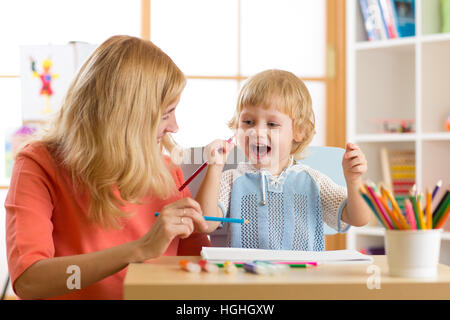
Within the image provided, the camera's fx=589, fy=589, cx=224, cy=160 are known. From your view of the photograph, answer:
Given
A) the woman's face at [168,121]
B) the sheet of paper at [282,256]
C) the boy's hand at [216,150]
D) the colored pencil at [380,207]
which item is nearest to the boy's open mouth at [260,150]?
the boy's hand at [216,150]

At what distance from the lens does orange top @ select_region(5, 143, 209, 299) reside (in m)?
1.04

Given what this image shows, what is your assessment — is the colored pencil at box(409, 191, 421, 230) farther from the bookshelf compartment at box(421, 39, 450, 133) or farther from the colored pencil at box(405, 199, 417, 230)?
the bookshelf compartment at box(421, 39, 450, 133)

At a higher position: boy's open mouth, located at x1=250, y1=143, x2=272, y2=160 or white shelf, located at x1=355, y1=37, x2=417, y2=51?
white shelf, located at x1=355, y1=37, x2=417, y2=51

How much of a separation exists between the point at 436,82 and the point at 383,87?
1.23 feet

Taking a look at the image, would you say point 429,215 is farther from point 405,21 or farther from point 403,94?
point 403,94

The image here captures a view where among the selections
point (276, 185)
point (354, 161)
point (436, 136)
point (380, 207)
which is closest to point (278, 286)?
point (380, 207)

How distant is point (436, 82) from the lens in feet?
9.03

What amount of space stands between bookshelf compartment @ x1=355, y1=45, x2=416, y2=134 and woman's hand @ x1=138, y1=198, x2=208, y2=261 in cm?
224

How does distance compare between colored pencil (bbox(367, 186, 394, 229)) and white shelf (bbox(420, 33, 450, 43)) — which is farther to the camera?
white shelf (bbox(420, 33, 450, 43))

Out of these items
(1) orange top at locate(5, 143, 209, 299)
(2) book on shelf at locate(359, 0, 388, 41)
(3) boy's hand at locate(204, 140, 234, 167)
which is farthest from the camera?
(2) book on shelf at locate(359, 0, 388, 41)

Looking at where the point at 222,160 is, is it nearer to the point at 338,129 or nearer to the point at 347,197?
the point at 347,197

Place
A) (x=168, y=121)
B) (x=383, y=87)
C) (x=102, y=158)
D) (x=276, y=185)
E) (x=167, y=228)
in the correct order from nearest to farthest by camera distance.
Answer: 1. (x=167, y=228)
2. (x=102, y=158)
3. (x=168, y=121)
4. (x=276, y=185)
5. (x=383, y=87)

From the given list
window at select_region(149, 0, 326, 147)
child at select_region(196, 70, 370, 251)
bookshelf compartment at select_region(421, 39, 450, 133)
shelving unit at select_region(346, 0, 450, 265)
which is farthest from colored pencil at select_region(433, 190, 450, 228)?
window at select_region(149, 0, 326, 147)

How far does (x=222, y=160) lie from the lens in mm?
1307
